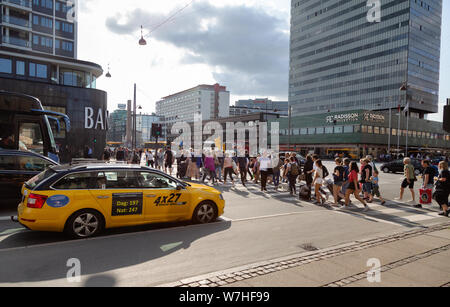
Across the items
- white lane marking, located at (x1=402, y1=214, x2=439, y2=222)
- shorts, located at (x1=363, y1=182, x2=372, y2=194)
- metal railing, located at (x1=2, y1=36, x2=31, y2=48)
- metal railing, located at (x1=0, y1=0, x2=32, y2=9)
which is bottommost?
white lane marking, located at (x1=402, y1=214, x2=439, y2=222)

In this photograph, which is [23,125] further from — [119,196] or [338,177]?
[338,177]

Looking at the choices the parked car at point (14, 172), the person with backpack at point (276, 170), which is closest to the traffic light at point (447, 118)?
the person with backpack at point (276, 170)

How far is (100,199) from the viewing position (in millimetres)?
6195

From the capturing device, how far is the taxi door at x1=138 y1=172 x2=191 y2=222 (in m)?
6.75

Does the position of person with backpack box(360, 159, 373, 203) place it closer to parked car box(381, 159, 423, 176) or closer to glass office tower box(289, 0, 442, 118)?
parked car box(381, 159, 423, 176)

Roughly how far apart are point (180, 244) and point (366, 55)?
103840 mm

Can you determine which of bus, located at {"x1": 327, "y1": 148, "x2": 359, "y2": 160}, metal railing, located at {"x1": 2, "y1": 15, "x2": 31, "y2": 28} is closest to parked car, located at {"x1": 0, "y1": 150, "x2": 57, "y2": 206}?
metal railing, located at {"x1": 2, "y1": 15, "x2": 31, "y2": 28}

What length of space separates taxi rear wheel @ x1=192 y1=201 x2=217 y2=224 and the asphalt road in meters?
0.25

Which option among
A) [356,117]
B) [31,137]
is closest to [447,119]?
[31,137]

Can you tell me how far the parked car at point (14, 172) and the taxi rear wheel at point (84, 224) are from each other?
10.6 feet

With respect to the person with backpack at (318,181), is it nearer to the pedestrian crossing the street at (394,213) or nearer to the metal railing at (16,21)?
the pedestrian crossing the street at (394,213)
